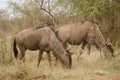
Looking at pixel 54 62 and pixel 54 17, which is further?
pixel 54 17

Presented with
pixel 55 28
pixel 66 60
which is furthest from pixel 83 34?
pixel 55 28

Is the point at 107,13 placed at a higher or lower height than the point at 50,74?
higher

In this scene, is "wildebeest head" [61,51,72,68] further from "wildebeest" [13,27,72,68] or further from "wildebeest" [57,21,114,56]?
"wildebeest" [57,21,114,56]

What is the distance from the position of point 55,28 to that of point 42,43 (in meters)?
5.44

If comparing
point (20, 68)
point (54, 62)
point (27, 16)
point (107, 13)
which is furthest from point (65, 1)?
point (20, 68)

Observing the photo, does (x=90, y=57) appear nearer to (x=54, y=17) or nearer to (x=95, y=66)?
(x=95, y=66)

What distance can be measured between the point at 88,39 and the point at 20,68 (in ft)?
17.7

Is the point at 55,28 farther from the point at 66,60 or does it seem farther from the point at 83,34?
the point at 66,60

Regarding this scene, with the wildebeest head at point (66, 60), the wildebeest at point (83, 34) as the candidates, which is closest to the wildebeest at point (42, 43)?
the wildebeest head at point (66, 60)

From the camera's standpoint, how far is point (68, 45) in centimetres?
1530

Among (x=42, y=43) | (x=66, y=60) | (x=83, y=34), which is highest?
(x=83, y=34)

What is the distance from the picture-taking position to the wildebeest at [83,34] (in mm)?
14797

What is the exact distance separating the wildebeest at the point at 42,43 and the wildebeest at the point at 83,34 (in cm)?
145

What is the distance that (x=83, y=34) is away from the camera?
597 inches
